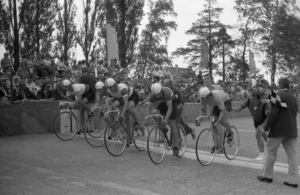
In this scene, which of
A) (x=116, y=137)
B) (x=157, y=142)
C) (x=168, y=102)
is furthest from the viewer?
(x=116, y=137)

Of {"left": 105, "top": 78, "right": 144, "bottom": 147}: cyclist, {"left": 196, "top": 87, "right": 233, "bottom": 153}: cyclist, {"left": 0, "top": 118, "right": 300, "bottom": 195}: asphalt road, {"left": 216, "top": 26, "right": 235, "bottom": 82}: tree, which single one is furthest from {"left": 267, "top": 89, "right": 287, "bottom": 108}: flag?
{"left": 216, "top": 26, "right": 235, "bottom": 82}: tree

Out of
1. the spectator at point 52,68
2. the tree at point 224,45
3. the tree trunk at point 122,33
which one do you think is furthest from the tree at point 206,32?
the spectator at point 52,68

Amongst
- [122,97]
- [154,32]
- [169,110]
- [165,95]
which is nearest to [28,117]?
[122,97]

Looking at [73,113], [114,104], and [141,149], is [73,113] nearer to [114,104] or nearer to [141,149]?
[114,104]

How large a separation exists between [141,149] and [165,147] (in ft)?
4.64

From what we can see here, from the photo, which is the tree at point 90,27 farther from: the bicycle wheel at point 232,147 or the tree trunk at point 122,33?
the bicycle wheel at point 232,147

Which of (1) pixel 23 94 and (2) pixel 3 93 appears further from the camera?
(1) pixel 23 94

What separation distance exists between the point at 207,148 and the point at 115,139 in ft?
7.13

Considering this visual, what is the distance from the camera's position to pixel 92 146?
33.4 feet

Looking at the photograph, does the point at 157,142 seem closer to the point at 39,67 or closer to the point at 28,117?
the point at 28,117

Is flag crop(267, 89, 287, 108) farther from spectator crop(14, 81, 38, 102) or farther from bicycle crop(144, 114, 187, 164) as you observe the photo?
spectator crop(14, 81, 38, 102)

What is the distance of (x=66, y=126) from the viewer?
10.9m

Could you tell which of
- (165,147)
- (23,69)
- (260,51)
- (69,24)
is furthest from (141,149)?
(260,51)

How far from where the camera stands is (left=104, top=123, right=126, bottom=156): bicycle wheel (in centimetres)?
866
